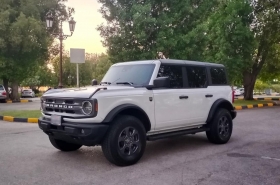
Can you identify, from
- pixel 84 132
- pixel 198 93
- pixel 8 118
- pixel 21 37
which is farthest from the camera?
pixel 21 37

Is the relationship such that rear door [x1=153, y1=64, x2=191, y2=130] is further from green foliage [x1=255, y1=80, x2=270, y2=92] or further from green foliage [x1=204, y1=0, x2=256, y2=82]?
green foliage [x1=255, y1=80, x2=270, y2=92]

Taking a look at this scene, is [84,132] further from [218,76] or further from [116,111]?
[218,76]

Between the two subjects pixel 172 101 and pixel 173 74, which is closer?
pixel 172 101

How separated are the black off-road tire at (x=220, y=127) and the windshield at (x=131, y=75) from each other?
2180mm

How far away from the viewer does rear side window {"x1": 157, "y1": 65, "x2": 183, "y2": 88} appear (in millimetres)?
6640

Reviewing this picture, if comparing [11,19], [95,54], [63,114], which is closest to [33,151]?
[63,114]

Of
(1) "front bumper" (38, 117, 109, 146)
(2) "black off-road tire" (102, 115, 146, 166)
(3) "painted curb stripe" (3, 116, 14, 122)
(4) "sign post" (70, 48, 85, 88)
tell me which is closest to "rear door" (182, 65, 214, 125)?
(2) "black off-road tire" (102, 115, 146, 166)

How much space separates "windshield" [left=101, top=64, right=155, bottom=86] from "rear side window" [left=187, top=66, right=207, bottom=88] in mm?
1074

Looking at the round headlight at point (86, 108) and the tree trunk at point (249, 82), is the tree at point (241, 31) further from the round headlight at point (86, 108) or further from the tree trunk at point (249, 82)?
the round headlight at point (86, 108)

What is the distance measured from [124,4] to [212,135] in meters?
12.0

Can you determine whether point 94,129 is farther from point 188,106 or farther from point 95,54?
point 95,54

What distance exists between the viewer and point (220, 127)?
25.3 ft

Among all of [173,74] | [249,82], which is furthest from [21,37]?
[173,74]

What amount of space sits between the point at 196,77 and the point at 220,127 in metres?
1.40
